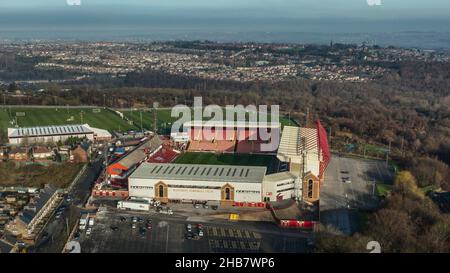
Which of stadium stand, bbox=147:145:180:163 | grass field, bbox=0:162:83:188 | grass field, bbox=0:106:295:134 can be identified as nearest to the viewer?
grass field, bbox=0:162:83:188

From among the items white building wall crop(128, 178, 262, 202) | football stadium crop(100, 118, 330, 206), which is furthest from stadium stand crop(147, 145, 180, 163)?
white building wall crop(128, 178, 262, 202)

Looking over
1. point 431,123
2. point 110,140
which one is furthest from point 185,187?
point 431,123

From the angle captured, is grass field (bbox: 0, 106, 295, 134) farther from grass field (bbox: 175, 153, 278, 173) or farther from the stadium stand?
grass field (bbox: 175, 153, 278, 173)

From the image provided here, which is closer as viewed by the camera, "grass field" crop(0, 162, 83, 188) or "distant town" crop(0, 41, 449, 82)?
"grass field" crop(0, 162, 83, 188)

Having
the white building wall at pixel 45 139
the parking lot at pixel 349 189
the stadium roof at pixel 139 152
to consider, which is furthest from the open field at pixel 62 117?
the parking lot at pixel 349 189

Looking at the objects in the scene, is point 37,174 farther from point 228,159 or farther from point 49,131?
point 228,159

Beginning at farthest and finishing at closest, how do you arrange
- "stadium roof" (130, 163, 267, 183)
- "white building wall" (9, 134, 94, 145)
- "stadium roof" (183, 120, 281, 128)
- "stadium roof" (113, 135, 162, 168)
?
1. "stadium roof" (183, 120, 281, 128)
2. "white building wall" (9, 134, 94, 145)
3. "stadium roof" (113, 135, 162, 168)
4. "stadium roof" (130, 163, 267, 183)
